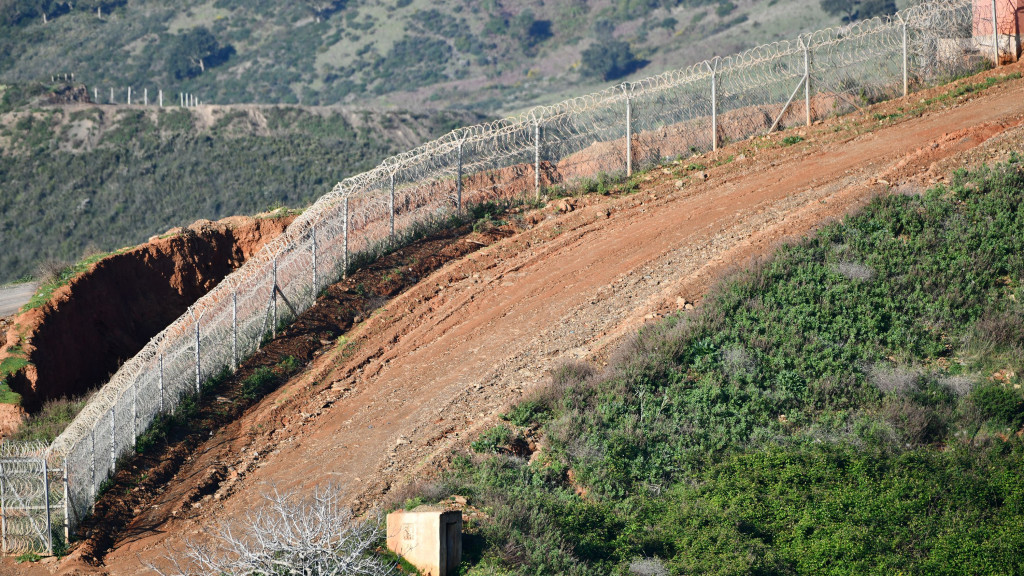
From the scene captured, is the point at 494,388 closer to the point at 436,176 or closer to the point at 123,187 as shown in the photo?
the point at 436,176

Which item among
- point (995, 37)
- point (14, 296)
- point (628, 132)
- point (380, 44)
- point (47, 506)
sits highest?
point (380, 44)

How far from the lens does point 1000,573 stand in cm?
1180

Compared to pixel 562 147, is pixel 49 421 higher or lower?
lower

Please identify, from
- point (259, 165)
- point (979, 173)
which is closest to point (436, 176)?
point (979, 173)

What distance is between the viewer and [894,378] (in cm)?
1517

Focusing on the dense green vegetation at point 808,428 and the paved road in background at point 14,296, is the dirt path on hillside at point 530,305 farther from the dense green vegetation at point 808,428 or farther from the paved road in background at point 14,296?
the paved road in background at point 14,296

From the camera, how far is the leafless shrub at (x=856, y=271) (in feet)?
56.1

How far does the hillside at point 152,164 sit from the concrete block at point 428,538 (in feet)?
114

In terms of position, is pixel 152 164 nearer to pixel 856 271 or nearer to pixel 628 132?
pixel 628 132

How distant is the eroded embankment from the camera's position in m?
21.3

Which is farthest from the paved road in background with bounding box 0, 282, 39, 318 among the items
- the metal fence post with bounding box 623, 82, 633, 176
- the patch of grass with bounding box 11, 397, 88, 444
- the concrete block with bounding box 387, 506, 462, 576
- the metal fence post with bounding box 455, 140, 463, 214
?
the concrete block with bounding box 387, 506, 462, 576

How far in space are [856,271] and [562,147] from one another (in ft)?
29.0

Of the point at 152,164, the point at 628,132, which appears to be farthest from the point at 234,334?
the point at 152,164

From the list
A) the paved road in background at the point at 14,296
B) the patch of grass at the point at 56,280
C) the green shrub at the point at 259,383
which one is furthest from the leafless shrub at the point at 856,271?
the paved road in background at the point at 14,296
